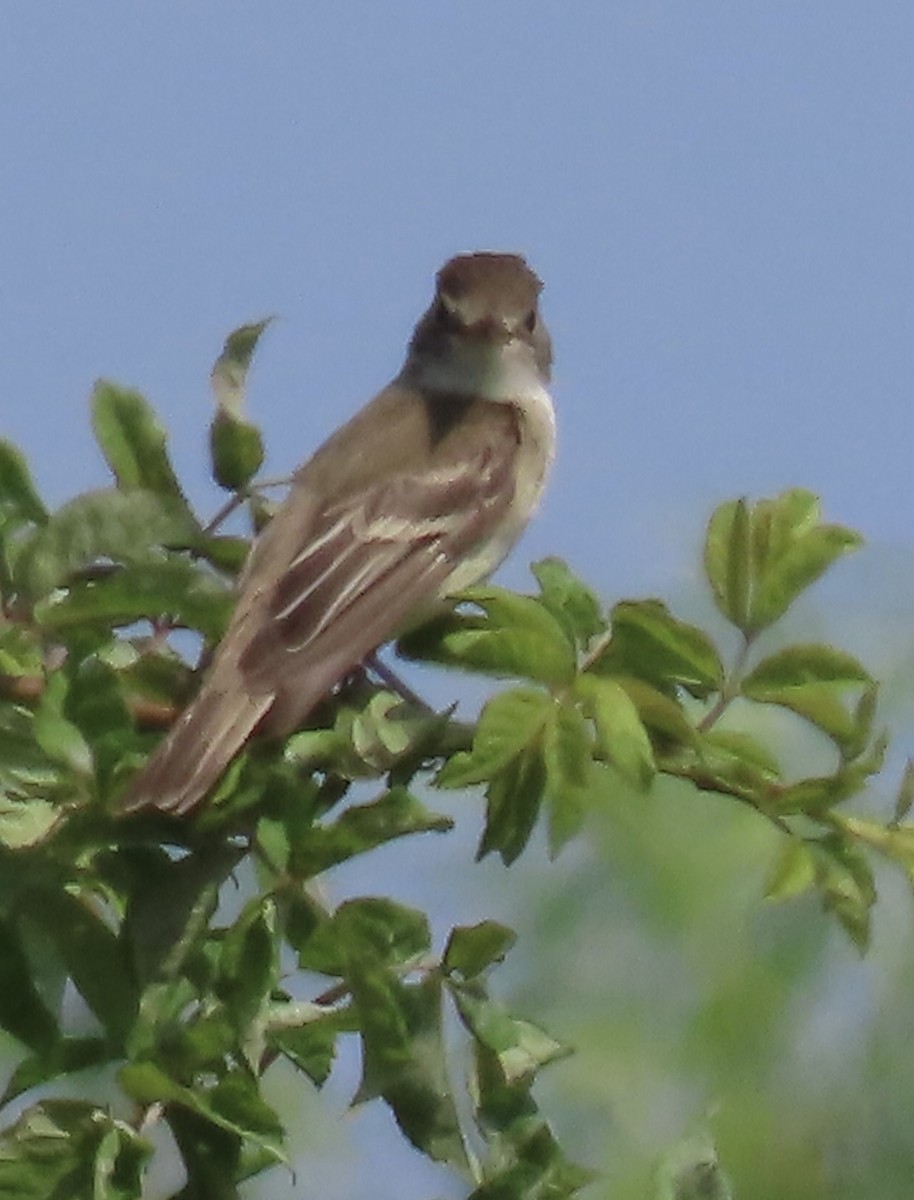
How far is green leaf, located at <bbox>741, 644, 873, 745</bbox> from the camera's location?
6.85 feet

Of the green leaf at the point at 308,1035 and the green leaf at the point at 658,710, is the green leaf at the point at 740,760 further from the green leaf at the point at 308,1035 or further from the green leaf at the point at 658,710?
the green leaf at the point at 308,1035

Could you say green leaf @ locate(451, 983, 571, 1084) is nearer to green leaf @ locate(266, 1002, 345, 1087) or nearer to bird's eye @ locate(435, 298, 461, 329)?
green leaf @ locate(266, 1002, 345, 1087)

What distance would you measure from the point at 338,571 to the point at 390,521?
0.36 m

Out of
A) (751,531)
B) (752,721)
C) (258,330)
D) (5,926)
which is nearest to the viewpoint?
(5,926)

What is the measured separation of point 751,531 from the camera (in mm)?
2219

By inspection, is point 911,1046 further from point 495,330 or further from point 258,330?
point 258,330

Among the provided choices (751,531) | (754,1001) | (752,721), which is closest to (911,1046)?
(754,1001)

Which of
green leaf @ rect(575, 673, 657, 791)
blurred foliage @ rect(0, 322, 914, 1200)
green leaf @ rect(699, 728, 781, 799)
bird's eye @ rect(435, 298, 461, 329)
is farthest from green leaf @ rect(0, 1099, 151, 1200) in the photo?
bird's eye @ rect(435, 298, 461, 329)

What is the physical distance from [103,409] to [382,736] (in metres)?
0.51

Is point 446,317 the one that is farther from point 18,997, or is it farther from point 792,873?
point 18,997

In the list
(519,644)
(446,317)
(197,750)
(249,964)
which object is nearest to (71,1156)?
(249,964)

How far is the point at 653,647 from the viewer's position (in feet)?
6.60

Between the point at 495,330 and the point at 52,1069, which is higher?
the point at 495,330

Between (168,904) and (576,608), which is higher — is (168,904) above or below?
below
